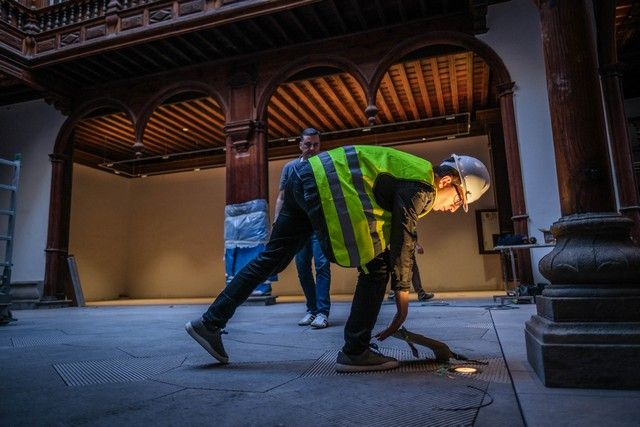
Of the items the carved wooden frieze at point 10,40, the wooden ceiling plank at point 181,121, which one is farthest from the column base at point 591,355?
the wooden ceiling plank at point 181,121

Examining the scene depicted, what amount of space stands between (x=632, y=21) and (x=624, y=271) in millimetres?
7627

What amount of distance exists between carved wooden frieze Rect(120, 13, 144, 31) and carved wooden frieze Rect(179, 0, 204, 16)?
2.48ft

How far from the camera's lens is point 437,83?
8.66 metres

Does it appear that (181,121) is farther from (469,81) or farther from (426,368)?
(426,368)

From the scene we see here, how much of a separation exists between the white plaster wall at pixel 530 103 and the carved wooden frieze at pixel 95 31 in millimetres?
5972

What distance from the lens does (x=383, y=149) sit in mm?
1798

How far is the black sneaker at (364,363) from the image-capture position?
172cm

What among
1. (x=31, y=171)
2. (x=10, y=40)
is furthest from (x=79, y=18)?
(x=31, y=171)

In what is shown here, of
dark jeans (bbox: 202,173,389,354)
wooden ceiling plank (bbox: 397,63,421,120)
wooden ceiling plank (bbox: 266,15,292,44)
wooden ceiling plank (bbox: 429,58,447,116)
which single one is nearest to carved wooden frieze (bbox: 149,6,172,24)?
wooden ceiling plank (bbox: 266,15,292,44)

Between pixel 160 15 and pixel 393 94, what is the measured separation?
462cm

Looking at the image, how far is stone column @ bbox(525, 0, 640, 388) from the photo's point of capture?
1355 mm

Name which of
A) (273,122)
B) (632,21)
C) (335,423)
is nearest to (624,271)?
(335,423)

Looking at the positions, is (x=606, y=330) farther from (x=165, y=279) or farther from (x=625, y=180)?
(x=165, y=279)

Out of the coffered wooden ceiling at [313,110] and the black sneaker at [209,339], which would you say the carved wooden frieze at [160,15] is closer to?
the coffered wooden ceiling at [313,110]
